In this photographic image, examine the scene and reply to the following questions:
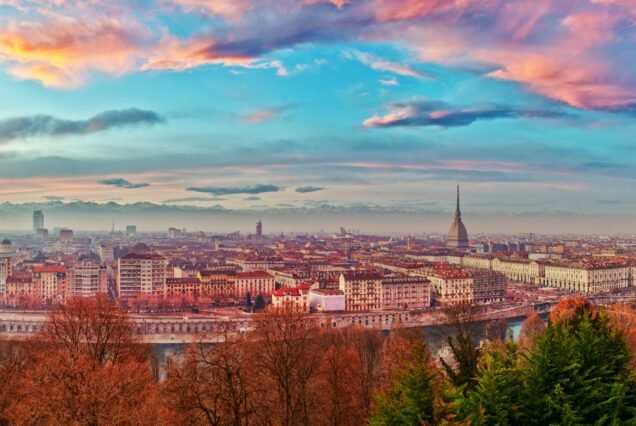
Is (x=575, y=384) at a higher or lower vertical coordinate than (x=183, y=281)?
higher

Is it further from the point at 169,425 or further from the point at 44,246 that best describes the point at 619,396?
the point at 44,246

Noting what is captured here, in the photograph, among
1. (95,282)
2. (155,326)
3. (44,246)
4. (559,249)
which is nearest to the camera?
(155,326)

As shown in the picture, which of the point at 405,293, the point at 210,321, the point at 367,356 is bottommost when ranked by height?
the point at 210,321

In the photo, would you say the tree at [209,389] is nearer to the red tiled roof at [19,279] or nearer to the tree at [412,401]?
the tree at [412,401]

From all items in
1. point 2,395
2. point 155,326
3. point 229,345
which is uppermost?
point 229,345

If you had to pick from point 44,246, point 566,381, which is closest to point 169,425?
point 566,381

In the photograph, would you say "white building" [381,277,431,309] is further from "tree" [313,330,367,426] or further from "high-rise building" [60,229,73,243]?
"high-rise building" [60,229,73,243]

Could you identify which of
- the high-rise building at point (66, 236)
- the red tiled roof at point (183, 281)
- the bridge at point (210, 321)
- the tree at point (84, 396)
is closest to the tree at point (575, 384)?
the tree at point (84, 396)

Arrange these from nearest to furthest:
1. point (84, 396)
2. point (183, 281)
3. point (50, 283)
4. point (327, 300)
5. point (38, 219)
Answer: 1. point (84, 396)
2. point (327, 300)
3. point (50, 283)
4. point (183, 281)
5. point (38, 219)

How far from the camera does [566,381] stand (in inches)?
205

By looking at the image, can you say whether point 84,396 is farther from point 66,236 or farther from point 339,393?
point 66,236

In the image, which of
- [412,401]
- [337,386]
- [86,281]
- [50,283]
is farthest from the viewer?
[86,281]

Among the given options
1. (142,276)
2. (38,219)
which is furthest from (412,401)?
(38,219)

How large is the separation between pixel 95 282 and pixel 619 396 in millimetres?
35966
